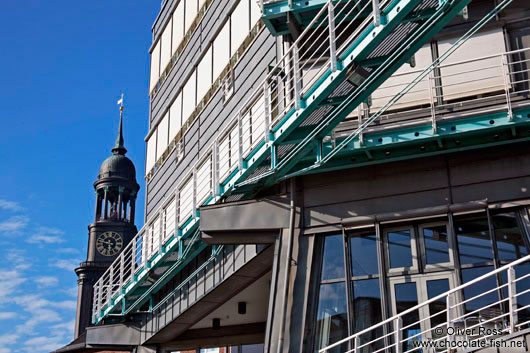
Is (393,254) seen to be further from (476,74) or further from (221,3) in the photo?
(221,3)

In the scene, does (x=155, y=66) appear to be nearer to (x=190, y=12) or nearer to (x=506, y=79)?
(x=190, y=12)

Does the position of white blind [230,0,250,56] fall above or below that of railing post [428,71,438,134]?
above

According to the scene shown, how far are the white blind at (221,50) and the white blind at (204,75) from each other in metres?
0.31

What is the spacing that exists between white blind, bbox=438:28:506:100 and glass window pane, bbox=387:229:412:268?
2.44 metres

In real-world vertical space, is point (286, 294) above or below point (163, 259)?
below

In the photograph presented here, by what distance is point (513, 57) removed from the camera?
36.8 ft

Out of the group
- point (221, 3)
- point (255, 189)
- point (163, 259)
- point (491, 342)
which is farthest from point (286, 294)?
point (221, 3)

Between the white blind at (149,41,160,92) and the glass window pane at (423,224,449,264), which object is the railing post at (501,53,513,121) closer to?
the glass window pane at (423,224,449,264)

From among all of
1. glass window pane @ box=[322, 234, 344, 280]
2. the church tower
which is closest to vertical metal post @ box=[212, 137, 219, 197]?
glass window pane @ box=[322, 234, 344, 280]

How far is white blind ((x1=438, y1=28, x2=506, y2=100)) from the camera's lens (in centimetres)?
1120

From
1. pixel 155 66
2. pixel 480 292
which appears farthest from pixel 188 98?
pixel 480 292

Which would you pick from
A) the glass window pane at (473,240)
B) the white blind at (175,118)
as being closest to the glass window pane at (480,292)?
the glass window pane at (473,240)

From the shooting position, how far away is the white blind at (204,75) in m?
17.8

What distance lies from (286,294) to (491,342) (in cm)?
423
